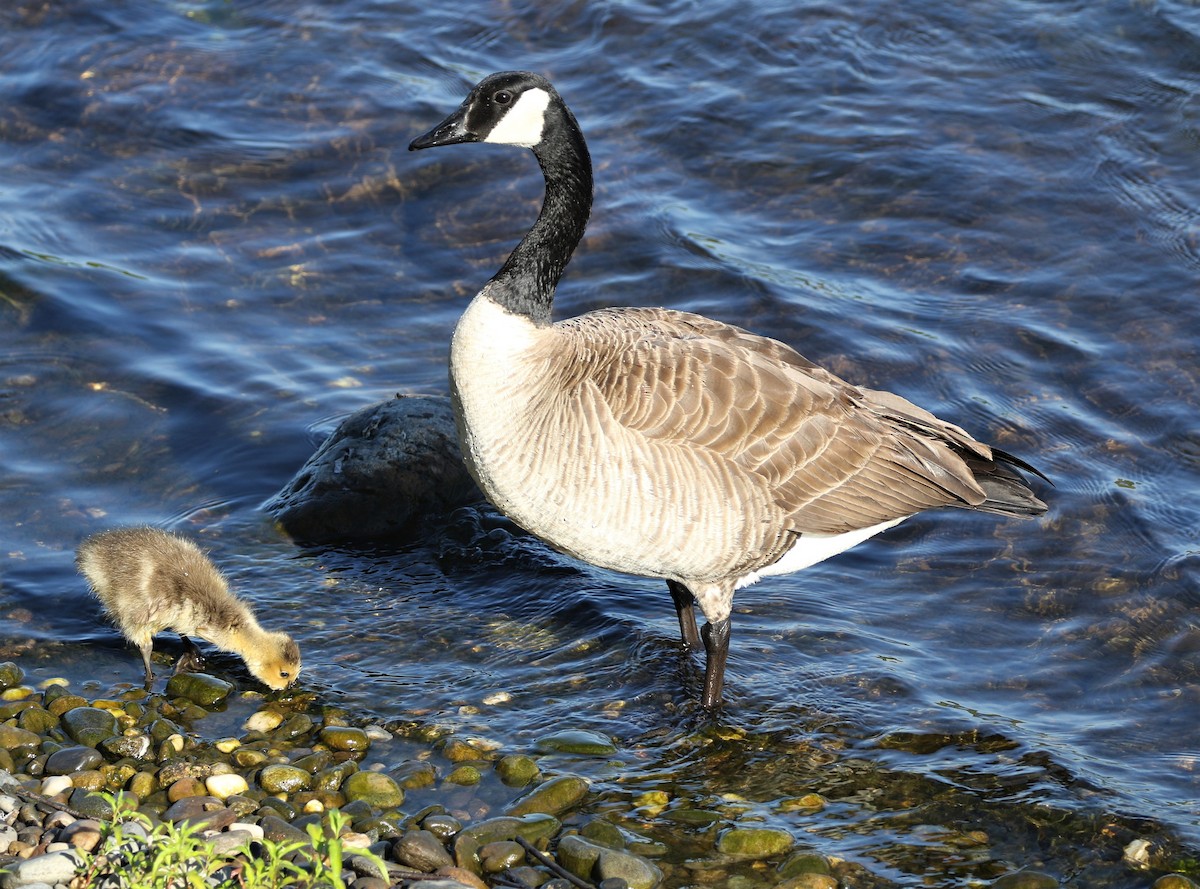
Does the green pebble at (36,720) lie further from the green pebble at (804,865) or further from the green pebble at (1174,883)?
the green pebble at (1174,883)

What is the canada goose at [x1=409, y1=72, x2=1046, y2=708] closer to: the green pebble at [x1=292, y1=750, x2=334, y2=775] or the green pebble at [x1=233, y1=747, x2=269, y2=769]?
the green pebble at [x1=292, y1=750, x2=334, y2=775]

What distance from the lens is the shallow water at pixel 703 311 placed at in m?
6.19

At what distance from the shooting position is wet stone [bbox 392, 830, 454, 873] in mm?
4945

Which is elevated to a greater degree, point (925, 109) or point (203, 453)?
point (925, 109)

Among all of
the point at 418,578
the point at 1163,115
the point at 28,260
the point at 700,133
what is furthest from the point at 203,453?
the point at 1163,115

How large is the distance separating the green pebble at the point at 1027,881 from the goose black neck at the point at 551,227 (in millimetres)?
2962

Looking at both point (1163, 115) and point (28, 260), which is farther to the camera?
point (1163, 115)

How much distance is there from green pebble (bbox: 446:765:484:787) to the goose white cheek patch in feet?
8.94

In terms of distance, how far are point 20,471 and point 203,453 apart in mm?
1022

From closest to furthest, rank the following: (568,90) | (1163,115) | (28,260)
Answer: (28,260), (1163,115), (568,90)

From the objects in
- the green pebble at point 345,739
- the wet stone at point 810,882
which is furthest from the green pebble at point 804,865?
the green pebble at point 345,739

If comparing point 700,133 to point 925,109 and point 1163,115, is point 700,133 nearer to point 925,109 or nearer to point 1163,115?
point 925,109

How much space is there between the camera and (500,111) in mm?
6211

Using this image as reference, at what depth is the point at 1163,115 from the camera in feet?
37.2
